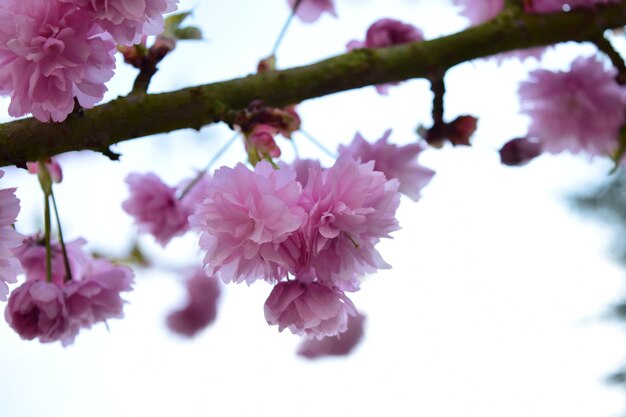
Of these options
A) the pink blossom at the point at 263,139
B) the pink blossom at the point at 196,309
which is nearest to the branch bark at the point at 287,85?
the pink blossom at the point at 263,139

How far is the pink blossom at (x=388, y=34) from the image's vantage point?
3.20ft

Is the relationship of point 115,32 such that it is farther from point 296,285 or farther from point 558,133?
point 558,133

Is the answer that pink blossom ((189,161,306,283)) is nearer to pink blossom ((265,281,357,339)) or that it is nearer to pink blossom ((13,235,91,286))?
pink blossom ((265,281,357,339))

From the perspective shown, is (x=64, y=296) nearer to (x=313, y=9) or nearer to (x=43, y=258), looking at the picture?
(x=43, y=258)

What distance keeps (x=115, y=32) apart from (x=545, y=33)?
560 mm

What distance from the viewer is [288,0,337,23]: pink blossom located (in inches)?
45.7

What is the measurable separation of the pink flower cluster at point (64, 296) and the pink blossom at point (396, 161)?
311mm

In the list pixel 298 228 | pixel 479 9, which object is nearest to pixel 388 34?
pixel 479 9

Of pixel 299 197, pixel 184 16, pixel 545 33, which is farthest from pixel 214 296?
pixel 299 197

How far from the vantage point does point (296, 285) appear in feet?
1.97

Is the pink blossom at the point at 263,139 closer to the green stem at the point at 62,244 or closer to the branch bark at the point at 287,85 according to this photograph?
the branch bark at the point at 287,85

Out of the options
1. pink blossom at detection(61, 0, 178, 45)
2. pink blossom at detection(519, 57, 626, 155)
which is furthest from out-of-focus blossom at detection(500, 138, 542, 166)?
pink blossom at detection(61, 0, 178, 45)

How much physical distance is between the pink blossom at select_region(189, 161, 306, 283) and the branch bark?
113 millimetres

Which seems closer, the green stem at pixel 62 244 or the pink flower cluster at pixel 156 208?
the green stem at pixel 62 244
